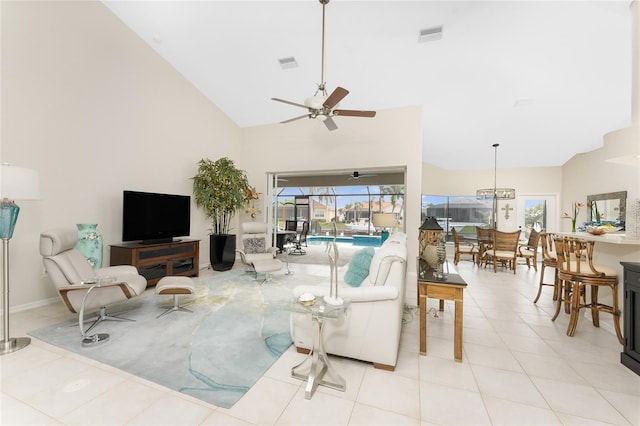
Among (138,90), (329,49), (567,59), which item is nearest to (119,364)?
(138,90)

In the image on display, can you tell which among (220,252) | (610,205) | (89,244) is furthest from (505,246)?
(89,244)

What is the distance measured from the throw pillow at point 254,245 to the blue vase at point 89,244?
2251 mm

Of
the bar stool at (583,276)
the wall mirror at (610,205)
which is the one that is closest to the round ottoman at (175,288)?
the bar stool at (583,276)

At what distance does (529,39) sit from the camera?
3.33 m

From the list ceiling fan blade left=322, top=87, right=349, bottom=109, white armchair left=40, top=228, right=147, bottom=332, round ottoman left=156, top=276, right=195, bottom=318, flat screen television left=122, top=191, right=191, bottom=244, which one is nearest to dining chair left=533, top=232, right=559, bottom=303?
ceiling fan blade left=322, top=87, right=349, bottom=109

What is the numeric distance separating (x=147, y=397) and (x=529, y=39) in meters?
5.30

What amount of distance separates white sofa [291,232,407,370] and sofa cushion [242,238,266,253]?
10.4 feet

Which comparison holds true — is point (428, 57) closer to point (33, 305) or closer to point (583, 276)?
point (583, 276)

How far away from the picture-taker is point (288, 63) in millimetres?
4555

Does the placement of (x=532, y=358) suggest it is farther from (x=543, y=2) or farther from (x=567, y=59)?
(x=567, y=59)

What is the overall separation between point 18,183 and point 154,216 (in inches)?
88.1

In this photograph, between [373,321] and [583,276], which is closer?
[373,321]

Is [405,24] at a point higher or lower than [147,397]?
higher

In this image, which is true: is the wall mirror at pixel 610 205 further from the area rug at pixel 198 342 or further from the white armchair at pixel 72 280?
the white armchair at pixel 72 280
